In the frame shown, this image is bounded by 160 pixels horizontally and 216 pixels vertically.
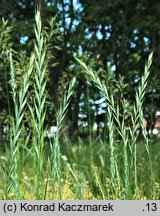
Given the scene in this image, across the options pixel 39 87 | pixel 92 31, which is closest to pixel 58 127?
pixel 39 87

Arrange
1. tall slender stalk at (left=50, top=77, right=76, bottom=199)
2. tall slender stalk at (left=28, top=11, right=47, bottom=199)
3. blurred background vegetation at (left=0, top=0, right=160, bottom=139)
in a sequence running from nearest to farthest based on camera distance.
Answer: tall slender stalk at (left=28, top=11, right=47, bottom=199)
tall slender stalk at (left=50, top=77, right=76, bottom=199)
blurred background vegetation at (left=0, top=0, right=160, bottom=139)

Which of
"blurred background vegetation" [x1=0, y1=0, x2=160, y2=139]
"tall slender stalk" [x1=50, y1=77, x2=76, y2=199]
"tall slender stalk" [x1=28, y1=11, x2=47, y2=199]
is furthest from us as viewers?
"blurred background vegetation" [x1=0, y1=0, x2=160, y2=139]

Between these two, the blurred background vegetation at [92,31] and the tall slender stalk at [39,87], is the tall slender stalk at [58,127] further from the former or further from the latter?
the blurred background vegetation at [92,31]

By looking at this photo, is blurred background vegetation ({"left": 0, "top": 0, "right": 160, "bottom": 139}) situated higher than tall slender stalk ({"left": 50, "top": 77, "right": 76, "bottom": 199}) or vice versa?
blurred background vegetation ({"left": 0, "top": 0, "right": 160, "bottom": 139})

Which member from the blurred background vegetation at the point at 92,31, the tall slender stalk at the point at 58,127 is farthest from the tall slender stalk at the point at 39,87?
the blurred background vegetation at the point at 92,31

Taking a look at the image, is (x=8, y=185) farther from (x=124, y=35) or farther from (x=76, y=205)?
(x=124, y=35)

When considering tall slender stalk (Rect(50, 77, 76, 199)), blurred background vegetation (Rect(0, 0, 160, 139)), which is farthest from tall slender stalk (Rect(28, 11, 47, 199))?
blurred background vegetation (Rect(0, 0, 160, 139))

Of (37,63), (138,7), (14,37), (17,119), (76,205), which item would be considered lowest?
(76,205)

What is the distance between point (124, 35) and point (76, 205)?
14.2 meters

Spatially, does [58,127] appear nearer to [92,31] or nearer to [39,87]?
[39,87]

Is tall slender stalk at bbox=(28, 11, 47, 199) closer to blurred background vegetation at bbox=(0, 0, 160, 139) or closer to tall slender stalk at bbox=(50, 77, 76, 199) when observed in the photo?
tall slender stalk at bbox=(50, 77, 76, 199)

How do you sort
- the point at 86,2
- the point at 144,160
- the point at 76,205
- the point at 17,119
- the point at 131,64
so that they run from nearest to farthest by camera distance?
1. the point at 17,119
2. the point at 76,205
3. the point at 144,160
4. the point at 86,2
5. the point at 131,64

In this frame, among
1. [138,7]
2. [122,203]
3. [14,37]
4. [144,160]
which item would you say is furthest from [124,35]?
[122,203]

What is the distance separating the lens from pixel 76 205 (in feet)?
5.02
